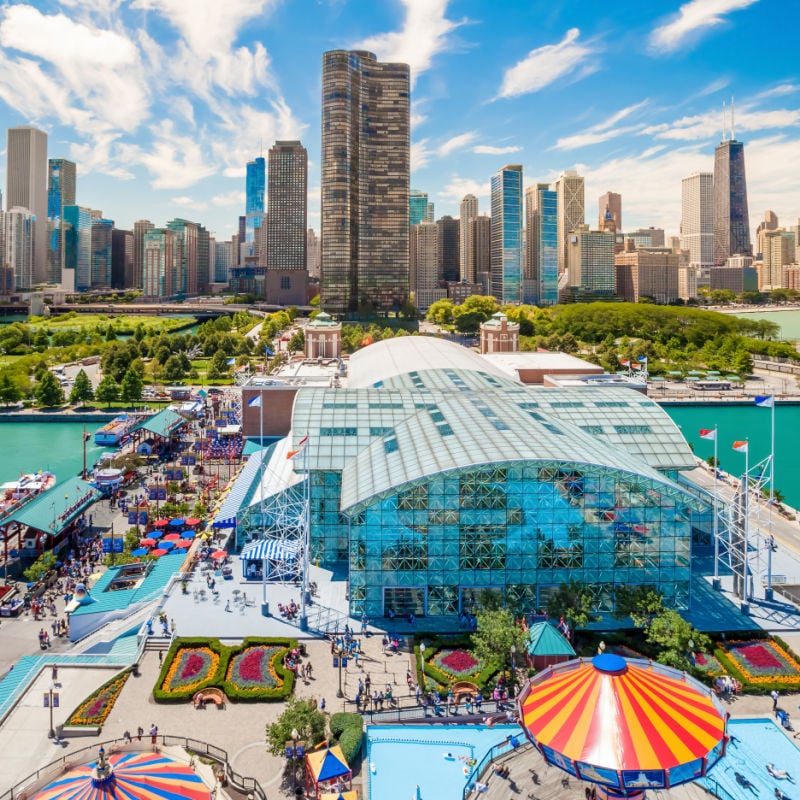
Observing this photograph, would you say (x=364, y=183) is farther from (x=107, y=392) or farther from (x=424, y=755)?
(x=424, y=755)

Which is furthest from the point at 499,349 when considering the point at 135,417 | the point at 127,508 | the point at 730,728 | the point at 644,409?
the point at 730,728

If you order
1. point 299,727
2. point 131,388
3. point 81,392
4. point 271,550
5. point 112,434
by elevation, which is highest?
point 131,388

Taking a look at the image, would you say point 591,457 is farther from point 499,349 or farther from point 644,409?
point 499,349

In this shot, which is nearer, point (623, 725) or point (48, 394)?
point (623, 725)

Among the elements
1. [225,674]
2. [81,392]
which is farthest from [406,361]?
[225,674]

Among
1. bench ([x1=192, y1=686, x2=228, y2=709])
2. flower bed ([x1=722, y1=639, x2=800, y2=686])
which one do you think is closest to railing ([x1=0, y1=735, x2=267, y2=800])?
bench ([x1=192, y1=686, x2=228, y2=709])

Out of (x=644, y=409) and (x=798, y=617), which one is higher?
(x=644, y=409)
